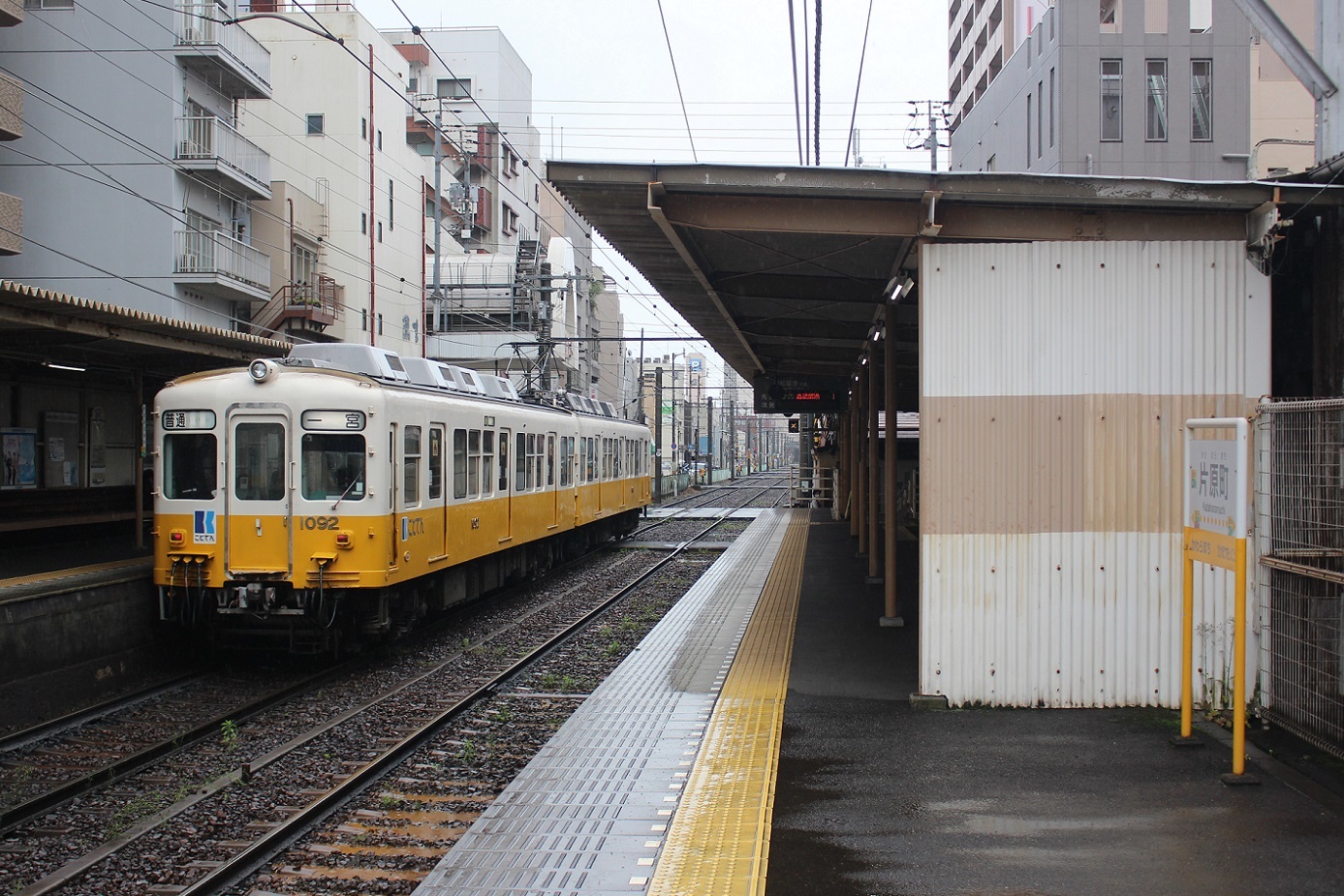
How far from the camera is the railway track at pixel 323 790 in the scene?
4.81 m

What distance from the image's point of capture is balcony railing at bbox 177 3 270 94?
20766mm

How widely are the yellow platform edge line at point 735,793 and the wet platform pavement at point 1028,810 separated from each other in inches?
3.6

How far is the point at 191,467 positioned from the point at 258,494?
0.67 m

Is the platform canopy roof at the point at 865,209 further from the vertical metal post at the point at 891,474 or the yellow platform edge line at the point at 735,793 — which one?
the yellow platform edge line at the point at 735,793

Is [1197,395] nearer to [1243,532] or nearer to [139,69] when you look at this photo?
[1243,532]

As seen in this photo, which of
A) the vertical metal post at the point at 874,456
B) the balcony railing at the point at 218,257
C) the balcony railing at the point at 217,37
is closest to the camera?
the vertical metal post at the point at 874,456

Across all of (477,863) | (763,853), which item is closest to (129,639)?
(477,863)

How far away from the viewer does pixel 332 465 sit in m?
9.07

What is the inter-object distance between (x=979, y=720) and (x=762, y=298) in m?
5.20

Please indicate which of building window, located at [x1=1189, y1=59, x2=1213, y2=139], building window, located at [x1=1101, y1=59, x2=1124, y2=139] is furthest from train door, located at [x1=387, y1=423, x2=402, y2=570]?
building window, located at [x1=1189, y1=59, x2=1213, y2=139]

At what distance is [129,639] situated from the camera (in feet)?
29.3

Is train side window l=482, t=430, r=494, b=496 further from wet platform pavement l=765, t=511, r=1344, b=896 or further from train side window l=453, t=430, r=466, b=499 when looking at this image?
wet platform pavement l=765, t=511, r=1344, b=896

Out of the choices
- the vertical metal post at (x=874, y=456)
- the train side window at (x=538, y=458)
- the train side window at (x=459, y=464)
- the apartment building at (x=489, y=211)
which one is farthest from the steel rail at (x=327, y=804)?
the apartment building at (x=489, y=211)

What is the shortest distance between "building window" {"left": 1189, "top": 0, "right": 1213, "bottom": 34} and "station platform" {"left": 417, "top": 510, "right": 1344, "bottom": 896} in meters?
22.4
